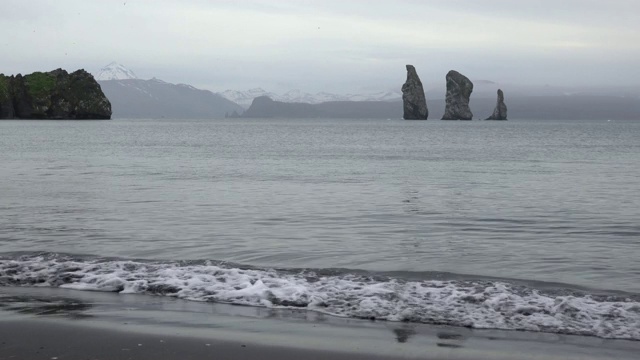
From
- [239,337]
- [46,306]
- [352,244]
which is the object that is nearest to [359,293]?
[239,337]

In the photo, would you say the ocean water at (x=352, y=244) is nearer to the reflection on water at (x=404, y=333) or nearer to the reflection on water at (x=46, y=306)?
the reflection on water at (x=404, y=333)

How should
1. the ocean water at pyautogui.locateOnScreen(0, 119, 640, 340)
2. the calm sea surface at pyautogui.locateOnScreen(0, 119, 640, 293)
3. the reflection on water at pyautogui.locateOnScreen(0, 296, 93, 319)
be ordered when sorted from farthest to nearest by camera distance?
the calm sea surface at pyautogui.locateOnScreen(0, 119, 640, 293)
the ocean water at pyautogui.locateOnScreen(0, 119, 640, 340)
the reflection on water at pyautogui.locateOnScreen(0, 296, 93, 319)

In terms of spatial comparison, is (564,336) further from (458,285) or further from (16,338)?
(16,338)

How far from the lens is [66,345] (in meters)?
8.75

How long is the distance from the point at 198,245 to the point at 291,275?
4430 millimetres

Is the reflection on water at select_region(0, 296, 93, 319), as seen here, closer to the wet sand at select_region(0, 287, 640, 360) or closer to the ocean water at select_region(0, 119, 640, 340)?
the wet sand at select_region(0, 287, 640, 360)

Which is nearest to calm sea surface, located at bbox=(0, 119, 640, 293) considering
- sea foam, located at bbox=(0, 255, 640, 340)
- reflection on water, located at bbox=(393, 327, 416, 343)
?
sea foam, located at bbox=(0, 255, 640, 340)

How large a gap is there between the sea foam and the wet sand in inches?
18.3

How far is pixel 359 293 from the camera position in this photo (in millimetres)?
12078

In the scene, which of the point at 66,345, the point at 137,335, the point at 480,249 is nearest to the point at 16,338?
the point at 66,345

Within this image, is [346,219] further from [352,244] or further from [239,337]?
[239,337]

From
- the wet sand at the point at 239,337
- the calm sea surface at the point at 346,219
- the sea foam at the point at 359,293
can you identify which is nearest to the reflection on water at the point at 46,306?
the wet sand at the point at 239,337

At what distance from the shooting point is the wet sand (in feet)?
28.0

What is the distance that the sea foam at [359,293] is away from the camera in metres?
10.5
